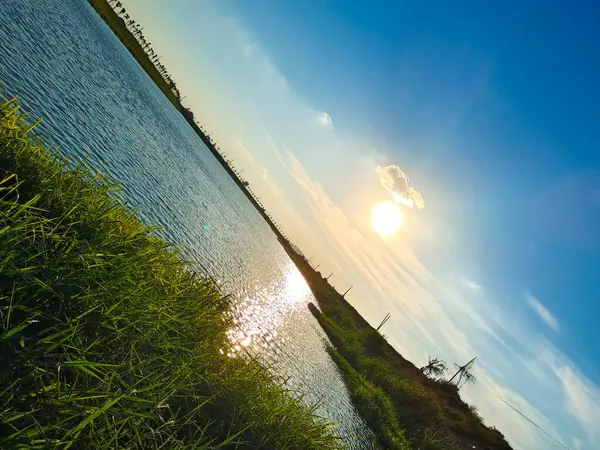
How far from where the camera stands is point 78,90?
3444cm

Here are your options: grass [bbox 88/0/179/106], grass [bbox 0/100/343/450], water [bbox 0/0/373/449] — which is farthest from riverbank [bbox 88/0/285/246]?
grass [bbox 0/100/343/450]

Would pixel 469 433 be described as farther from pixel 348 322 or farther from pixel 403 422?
pixel 348 322

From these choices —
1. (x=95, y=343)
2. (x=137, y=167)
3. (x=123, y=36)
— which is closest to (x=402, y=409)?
(x=137, y=167)

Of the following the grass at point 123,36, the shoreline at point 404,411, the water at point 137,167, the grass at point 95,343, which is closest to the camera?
the grass at point 95,343

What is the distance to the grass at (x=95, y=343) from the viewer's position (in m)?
4.86

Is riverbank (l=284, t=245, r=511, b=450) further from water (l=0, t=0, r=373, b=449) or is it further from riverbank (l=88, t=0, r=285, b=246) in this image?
riverbank (l=88, t=0, r=285, b=246)

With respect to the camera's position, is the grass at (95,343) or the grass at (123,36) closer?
the grass at (95,343)

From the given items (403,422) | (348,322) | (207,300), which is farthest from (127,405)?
(348,322)

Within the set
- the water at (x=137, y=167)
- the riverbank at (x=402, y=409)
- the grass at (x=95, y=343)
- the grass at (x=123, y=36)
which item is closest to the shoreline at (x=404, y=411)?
the riverbank at (x=402, y=409)

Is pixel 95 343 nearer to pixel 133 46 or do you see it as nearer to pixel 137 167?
pixel 137 167

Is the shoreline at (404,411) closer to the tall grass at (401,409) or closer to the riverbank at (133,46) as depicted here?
the tall grass at (401,409)

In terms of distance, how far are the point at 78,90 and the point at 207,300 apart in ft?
106

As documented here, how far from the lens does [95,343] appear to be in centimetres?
609

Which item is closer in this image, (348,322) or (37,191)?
(37,191)
